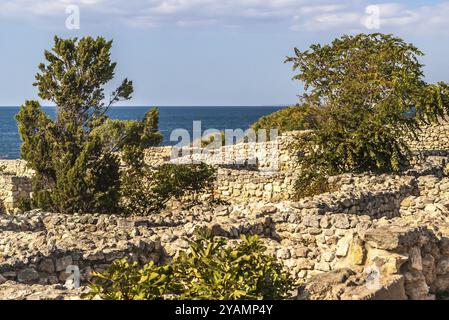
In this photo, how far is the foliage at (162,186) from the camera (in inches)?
711

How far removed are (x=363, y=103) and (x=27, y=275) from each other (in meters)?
16.3

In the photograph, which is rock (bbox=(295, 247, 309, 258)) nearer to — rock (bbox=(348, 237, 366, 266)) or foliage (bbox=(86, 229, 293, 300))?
rock (bbox=(348, 237, 366, 266))

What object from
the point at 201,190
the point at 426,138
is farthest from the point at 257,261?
the point at 426,138

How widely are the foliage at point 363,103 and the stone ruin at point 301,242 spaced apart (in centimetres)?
255

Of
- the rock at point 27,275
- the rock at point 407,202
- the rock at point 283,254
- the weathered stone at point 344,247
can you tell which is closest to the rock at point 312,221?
the rock at point 283,254

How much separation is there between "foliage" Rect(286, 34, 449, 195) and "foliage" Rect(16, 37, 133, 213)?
5.69 meters

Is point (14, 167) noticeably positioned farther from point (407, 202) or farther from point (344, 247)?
point (344, 247)

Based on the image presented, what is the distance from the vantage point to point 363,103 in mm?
23500

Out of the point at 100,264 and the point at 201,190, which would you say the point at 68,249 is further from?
the point at 201,190

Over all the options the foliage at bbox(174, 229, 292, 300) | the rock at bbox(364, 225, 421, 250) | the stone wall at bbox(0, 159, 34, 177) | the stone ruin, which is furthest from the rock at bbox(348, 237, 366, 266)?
the stone wall at bbox(0, 159, 34, 177)

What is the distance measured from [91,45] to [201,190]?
7.12 meters

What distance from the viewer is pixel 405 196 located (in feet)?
55.7

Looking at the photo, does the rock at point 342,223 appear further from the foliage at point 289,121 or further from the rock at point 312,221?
the foliage at point 289,121

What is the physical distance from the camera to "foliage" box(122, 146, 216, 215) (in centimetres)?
1805
